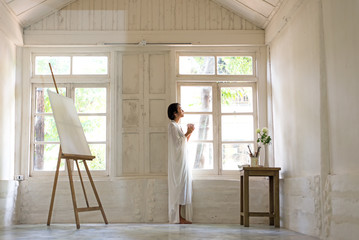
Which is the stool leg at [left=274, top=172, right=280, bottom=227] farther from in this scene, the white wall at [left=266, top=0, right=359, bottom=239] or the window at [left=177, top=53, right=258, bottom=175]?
the window at [left=177, top=53, right=258, bottom=175]

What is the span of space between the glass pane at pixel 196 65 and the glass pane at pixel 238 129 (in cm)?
→ 74

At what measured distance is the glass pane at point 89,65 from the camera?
7395mm

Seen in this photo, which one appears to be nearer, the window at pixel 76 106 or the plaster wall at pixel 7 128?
the plaster wall at pixel 7 128

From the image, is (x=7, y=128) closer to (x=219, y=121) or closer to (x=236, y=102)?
(x=219, y=121)

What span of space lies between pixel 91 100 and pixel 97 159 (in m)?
0.87

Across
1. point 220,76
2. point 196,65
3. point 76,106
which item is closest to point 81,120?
point 76,106

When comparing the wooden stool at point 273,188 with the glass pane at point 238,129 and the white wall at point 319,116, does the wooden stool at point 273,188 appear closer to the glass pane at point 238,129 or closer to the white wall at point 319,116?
the white wall at point 319,116

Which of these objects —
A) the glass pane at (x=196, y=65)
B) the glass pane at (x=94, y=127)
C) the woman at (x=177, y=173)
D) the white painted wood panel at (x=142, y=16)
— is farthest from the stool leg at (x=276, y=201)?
the glass pane at (x=94, y=127)

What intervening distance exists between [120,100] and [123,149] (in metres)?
0.71

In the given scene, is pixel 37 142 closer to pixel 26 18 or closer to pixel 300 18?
pixel 26 18

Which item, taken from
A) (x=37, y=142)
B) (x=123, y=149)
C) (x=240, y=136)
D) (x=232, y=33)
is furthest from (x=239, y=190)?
(x=37, y=142)

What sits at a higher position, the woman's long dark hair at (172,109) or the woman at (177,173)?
the woman's long dark hair at (172,109)

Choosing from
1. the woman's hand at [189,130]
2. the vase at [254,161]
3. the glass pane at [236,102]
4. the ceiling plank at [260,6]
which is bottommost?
the vase at [254,161]

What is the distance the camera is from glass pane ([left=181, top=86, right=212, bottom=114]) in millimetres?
7391
